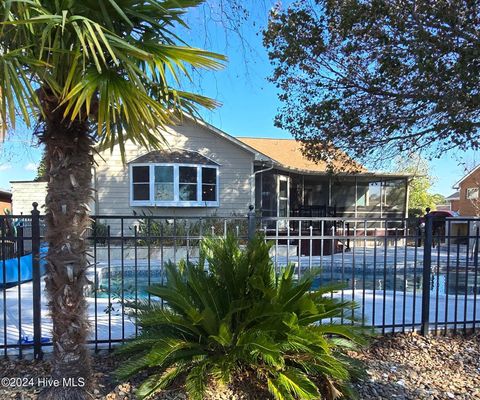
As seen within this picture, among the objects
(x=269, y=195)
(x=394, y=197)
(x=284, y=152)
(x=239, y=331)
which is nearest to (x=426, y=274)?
(x=239, y=331)

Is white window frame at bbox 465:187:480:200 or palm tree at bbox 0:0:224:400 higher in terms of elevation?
palm tree at bbox 0:0:224:400

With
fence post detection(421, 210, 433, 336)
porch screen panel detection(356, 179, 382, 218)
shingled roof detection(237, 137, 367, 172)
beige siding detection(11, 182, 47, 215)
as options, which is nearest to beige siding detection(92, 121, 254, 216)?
shingled roof detection(237, 137, 367, 172)

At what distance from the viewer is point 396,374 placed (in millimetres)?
3979

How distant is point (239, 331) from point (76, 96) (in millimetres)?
2311

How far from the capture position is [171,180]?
592 inches

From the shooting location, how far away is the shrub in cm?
324

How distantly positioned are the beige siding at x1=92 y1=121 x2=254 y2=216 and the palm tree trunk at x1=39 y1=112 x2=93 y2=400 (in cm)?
1216

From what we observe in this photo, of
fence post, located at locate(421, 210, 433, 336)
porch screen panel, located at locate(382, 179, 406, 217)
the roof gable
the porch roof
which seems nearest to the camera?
fence post, located at locate(421, 210, 433, 336)

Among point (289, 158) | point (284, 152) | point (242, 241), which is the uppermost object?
point (284, 152)

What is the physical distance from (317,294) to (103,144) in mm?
2460

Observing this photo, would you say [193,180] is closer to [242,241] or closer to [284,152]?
[284,152]

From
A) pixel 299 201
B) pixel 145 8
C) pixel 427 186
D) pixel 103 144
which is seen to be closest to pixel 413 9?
pixel 145 8

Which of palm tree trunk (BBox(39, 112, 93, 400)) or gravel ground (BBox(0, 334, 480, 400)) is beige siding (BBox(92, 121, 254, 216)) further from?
palm tree trunk (BBox(39, 112, 93, 400))

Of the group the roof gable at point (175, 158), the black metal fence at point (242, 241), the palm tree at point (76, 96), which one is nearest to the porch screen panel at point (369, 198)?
the roof gable at point (175, 158)
